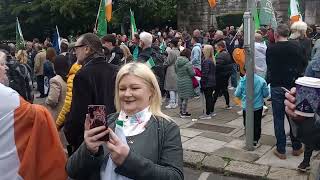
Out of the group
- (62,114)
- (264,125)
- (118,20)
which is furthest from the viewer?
(118,20)

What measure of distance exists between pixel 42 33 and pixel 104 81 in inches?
1065

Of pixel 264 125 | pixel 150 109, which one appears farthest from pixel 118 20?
pixel 150 109

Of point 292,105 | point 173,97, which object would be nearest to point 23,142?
point 292,105

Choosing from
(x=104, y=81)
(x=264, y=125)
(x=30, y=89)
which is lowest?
(x=264, y=125)

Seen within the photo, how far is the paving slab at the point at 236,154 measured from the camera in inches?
267

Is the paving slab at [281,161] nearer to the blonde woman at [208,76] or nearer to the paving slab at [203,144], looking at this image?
the paving slab at [203,144]

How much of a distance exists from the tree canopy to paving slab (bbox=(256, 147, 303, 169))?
748 inches

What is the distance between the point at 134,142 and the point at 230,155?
473 cm

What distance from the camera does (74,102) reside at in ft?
13.3

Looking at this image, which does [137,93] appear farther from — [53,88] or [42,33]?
[42,33]

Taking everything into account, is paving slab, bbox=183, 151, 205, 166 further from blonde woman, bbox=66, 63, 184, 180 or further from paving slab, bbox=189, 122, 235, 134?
blonde woman, bbox=66, 63, 184, 180

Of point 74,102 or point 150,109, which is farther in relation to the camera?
point 74,102

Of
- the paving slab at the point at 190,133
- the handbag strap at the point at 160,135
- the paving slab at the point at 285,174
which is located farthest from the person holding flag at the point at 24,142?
the paving slab at the point at 190,133

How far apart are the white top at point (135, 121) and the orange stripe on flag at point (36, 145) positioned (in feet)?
1.27
